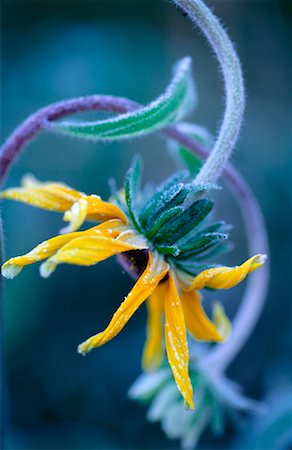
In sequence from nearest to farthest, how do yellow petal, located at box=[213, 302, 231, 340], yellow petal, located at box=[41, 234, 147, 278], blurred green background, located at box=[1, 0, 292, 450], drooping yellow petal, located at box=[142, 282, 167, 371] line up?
yellow petal, located at box=[41, 234, 147, 278]
drooping yellow petal, located at box=[142, 282, 167, 371]
yellow petal, located at box=[213, 302, 231, 340]
blurred green background, located at box=[1, 0, 292, 450]

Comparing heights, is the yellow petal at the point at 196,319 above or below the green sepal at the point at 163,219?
below

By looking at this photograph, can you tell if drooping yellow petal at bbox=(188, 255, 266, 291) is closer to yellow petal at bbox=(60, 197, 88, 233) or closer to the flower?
the flower

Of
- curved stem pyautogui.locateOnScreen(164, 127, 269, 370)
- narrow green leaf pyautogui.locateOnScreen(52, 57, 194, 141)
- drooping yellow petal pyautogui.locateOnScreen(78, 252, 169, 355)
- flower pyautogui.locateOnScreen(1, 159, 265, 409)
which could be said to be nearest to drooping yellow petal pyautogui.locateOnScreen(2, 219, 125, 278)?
flower pyautogui.locateOnScreen(1, 159, 265, 409)

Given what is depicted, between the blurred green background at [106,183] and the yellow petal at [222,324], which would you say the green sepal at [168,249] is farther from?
the blurred green background at [106,183]

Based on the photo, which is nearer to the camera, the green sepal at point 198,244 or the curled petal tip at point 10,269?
the curled petal tip at point 10,269

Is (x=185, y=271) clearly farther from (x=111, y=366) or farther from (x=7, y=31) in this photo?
(x=7, y=31)

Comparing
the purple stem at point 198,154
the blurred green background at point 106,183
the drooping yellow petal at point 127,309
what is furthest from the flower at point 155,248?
the blurred green background at point 106,183

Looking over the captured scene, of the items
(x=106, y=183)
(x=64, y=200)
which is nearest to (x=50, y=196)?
(x=64, y=200)

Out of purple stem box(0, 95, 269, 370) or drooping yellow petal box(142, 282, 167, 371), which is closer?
purple stem box(0, 95, 269, 370)
